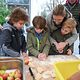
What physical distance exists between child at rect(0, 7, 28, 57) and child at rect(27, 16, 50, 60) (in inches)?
3.6

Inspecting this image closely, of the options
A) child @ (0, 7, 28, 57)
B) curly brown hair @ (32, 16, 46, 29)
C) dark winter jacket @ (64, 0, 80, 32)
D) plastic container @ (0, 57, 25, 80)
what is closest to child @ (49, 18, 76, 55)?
curly brown hair @ (32, 16, 46, 29)

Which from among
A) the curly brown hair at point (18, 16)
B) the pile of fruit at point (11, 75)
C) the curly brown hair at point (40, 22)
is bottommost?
the pile of fruit at point (11, 75)

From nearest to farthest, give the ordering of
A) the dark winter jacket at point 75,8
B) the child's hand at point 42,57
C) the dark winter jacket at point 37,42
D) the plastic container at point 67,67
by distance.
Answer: the plastic container at point 67,67 → the child's hand at point 42,57 → the dark winter jacket at point 37,42 → the dark winter jacket at point 75,8

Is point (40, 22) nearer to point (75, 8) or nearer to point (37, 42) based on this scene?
point (37, 42)

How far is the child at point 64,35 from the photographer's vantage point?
6.27 feet

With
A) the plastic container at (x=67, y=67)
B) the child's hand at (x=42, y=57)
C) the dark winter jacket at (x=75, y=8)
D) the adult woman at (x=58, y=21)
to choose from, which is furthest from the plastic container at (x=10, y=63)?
the dark winter jacket at (x=75, y=8)

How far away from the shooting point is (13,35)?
1764mm

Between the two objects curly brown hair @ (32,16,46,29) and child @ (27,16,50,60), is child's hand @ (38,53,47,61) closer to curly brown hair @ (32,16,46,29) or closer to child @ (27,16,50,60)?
child @ (27,16,50,60)

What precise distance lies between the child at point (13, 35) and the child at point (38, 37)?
0.30 feet

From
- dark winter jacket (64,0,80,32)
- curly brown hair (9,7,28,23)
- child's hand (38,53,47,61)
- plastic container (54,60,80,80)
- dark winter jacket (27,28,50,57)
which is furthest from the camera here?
dark winter jacket (64,0,80,32)

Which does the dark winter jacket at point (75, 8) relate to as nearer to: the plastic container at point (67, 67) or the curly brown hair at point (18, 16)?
the curly brown hair at point (18, 16)

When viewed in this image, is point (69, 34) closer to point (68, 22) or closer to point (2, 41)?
point (68, 22)

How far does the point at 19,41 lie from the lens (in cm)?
185

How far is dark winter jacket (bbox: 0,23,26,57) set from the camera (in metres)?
1.66
